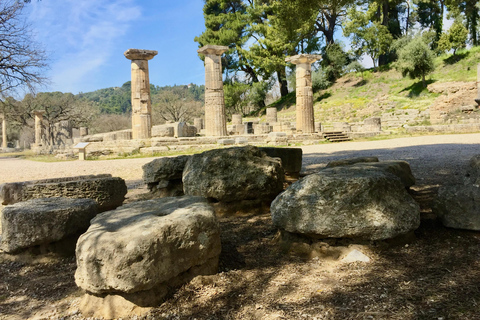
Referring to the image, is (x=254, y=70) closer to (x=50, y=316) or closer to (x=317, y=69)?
(x=317, y=69)

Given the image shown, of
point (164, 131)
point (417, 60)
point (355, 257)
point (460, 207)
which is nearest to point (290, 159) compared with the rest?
point (460, 207)

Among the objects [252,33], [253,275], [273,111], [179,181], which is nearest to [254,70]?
[252,33]

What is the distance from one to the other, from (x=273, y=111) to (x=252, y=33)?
14503mm

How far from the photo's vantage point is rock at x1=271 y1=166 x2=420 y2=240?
2.63m

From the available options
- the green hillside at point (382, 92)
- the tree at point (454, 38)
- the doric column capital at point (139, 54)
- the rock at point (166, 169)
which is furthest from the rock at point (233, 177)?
the tree at point (454, 38)

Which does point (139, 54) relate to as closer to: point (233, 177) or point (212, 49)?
point (212, 49)

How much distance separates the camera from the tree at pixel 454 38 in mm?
30547

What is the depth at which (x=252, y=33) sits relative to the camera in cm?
3878

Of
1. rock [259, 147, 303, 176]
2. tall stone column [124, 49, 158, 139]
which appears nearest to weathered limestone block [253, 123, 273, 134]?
tall stone column [124, 49, 158, 139]

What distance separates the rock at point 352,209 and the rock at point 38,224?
6.31 ft

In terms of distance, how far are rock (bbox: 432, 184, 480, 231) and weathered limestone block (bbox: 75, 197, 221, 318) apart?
1.96m

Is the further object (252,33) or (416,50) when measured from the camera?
(252,33)

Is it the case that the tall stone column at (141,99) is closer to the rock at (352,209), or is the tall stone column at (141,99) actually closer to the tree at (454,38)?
the rock at (352,209)

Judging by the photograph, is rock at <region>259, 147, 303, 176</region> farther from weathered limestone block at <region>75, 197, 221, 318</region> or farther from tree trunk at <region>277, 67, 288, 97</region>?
tree trunk at <region>277, 67, 288, 97</region>
